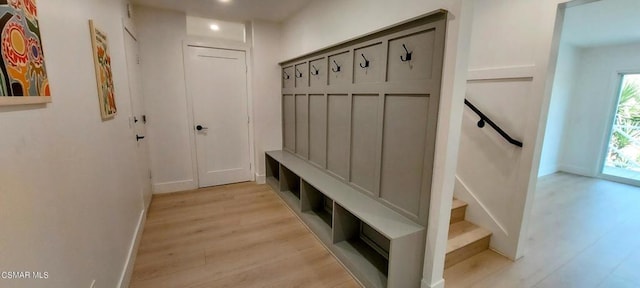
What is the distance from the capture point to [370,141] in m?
2.23

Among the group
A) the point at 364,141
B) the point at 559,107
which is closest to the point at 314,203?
the point at 364,141

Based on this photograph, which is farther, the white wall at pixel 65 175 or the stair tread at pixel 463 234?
the stair tread at pixel 463 234

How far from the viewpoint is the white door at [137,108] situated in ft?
8.99

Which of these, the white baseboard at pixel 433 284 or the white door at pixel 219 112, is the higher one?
the white door at pixel 219 112

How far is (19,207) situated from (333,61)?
2390 millimetres

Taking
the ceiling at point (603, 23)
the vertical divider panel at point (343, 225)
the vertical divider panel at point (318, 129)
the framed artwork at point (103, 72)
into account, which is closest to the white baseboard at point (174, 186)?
the vertical divider panel at point (318, 129)

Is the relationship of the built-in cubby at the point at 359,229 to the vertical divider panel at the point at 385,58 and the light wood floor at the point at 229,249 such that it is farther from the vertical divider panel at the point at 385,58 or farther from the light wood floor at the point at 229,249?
the vertical divider panel at the point at 385,58

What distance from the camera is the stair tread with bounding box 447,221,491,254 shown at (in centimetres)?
222

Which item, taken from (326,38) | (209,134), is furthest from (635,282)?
(209,134)

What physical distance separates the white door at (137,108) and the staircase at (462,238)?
3136mm

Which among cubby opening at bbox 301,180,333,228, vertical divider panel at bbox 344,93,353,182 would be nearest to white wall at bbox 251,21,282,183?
cubby opening at bbox 301,180,333,228

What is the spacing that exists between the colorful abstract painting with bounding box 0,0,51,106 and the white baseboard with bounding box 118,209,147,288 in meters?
1.44

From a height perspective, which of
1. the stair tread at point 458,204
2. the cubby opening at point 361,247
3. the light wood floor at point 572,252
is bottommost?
the light wood floor at point 572,252

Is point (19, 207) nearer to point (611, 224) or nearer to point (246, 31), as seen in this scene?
point (246, 31)
